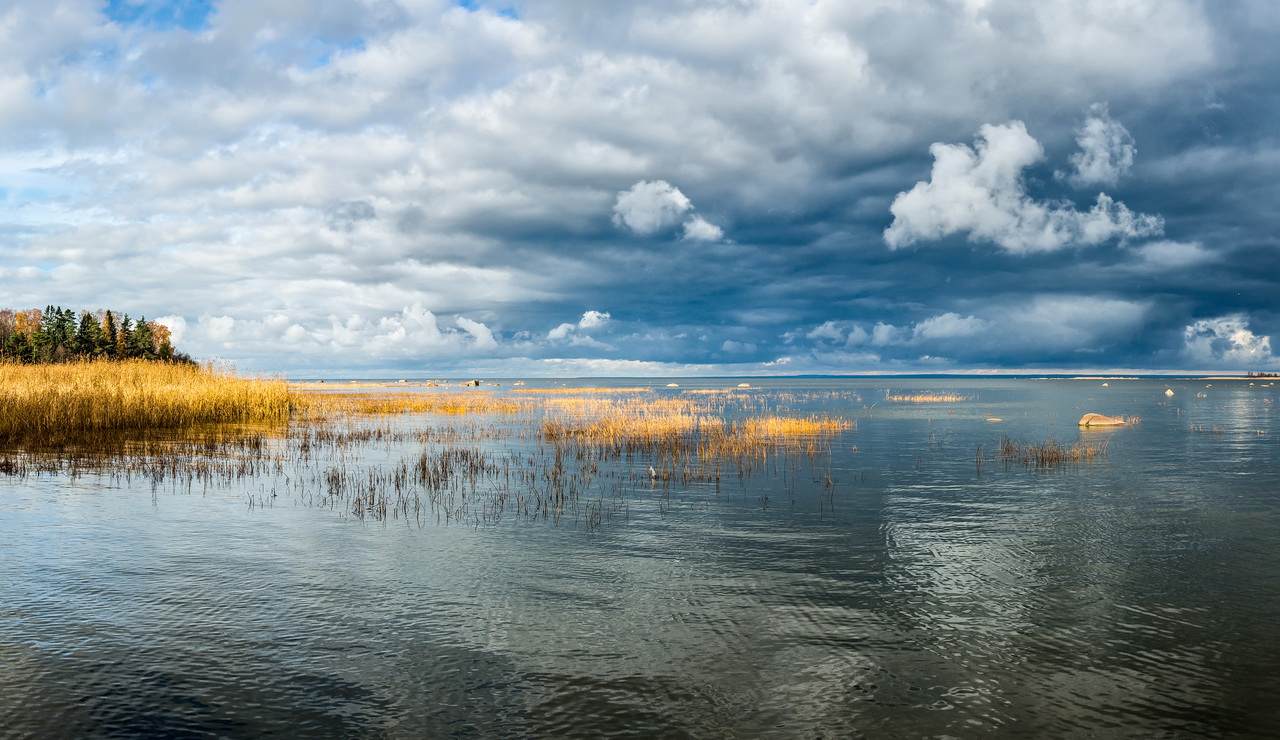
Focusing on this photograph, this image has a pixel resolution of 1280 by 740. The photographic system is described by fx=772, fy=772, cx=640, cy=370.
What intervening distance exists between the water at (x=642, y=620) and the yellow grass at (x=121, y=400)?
20.9 m

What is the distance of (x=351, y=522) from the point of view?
2109 cm

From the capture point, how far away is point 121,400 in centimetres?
4569

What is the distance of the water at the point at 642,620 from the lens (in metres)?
9.48

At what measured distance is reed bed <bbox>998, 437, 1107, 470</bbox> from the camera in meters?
Result: 35.4

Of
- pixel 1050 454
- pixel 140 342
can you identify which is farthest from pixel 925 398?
pixel 140 342

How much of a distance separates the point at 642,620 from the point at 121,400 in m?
45.0

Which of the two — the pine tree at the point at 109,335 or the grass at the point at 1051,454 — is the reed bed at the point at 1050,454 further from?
the pine tree at the point at 109,335

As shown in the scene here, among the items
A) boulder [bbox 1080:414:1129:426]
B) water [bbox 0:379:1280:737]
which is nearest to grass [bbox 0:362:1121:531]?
water [bbox 0:379:1280:737]

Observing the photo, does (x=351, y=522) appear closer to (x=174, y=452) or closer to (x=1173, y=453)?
(x=174, y=452)

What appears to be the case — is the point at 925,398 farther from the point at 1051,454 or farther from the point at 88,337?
the point at 88,337

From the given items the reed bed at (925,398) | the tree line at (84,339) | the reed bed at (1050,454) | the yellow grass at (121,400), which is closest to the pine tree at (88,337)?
the tree line at (84,339)

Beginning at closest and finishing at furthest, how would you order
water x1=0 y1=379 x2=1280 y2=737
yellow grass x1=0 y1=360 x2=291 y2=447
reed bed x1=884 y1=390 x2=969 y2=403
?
water x1=0 y1=379 x2=1280 y2=737 < yellow grass x1=0 y1=360 x2=291 y2=447 < reed bed x1=884 y1=390 x2=969 y2=403

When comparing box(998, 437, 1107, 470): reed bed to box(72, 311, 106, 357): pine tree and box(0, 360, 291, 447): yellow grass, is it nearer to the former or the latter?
box(0, 360, 291, 447): yellow grass

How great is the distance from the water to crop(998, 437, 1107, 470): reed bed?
37.1 ft
